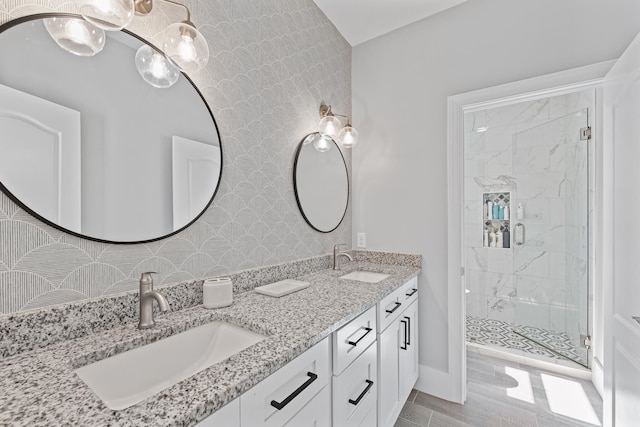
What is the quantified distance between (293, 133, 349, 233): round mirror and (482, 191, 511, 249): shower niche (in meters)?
2.12

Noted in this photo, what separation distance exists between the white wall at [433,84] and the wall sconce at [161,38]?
153cm

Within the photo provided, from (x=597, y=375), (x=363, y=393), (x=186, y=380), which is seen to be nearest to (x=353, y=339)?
(x=363, y=393)

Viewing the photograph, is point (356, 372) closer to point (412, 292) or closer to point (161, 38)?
point (412, 292)

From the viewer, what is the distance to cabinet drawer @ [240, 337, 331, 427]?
2.26ft

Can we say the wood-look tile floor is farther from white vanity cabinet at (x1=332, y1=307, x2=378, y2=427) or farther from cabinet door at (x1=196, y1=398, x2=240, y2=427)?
cabinet door at (x1=196, y1=398, x2=240, y2=427)

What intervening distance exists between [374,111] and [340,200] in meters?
0.79

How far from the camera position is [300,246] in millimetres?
1798

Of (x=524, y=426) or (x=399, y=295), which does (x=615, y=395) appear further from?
(x=399, y=295)

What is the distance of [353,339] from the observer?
1.15 meters

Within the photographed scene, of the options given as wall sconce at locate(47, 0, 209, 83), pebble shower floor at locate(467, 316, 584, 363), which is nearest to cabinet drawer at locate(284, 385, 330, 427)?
wall sconce at locate(47, 0, 209, 83)

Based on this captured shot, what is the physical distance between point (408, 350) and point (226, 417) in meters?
1.48

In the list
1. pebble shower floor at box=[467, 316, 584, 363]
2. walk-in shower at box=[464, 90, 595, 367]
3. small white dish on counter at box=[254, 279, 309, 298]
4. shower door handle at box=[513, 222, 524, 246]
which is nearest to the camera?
small white dish on counter at box=[254, 279, 309, 298]

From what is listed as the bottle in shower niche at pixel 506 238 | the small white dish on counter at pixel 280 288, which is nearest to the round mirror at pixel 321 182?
the small white dish on counter at pixel 280 288

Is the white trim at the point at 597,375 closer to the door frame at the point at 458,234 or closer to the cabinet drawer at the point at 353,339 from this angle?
the door frame at the point at 458,234
